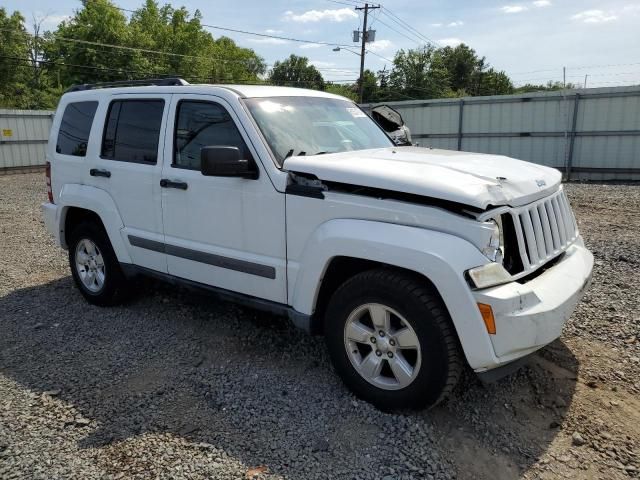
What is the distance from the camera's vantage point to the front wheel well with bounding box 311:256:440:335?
329 cm

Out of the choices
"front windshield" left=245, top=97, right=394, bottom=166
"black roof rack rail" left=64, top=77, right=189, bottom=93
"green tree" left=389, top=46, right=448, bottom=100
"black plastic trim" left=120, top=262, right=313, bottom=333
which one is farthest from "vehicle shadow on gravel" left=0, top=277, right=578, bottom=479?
"green tree" left=389, top=46, right=448, bottom=100

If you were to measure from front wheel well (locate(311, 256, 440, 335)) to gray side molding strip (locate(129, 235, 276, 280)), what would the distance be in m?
0.38

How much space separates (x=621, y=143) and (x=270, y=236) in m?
13.9

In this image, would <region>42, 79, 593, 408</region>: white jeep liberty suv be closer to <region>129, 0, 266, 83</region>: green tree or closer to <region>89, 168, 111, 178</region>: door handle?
<region>89, 168, 111, 178</region>: door handle

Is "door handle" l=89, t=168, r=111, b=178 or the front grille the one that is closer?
the front grille

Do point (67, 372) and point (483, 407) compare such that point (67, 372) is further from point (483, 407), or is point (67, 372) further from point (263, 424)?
point (483, 407)

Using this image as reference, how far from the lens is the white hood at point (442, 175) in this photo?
2840 millimetres

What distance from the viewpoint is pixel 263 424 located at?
3.13 meters

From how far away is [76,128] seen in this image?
202 inches

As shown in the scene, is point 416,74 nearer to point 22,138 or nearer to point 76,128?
point 22,138

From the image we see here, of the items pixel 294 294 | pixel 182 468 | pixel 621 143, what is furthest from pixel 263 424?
pixel 621 143

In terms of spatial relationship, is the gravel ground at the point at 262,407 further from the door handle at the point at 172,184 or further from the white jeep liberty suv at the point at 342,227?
the door handle at the point at 172,184

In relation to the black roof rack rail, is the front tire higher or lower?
lower

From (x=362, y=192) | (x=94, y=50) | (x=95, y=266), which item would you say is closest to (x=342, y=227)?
(x=362, y=192)
